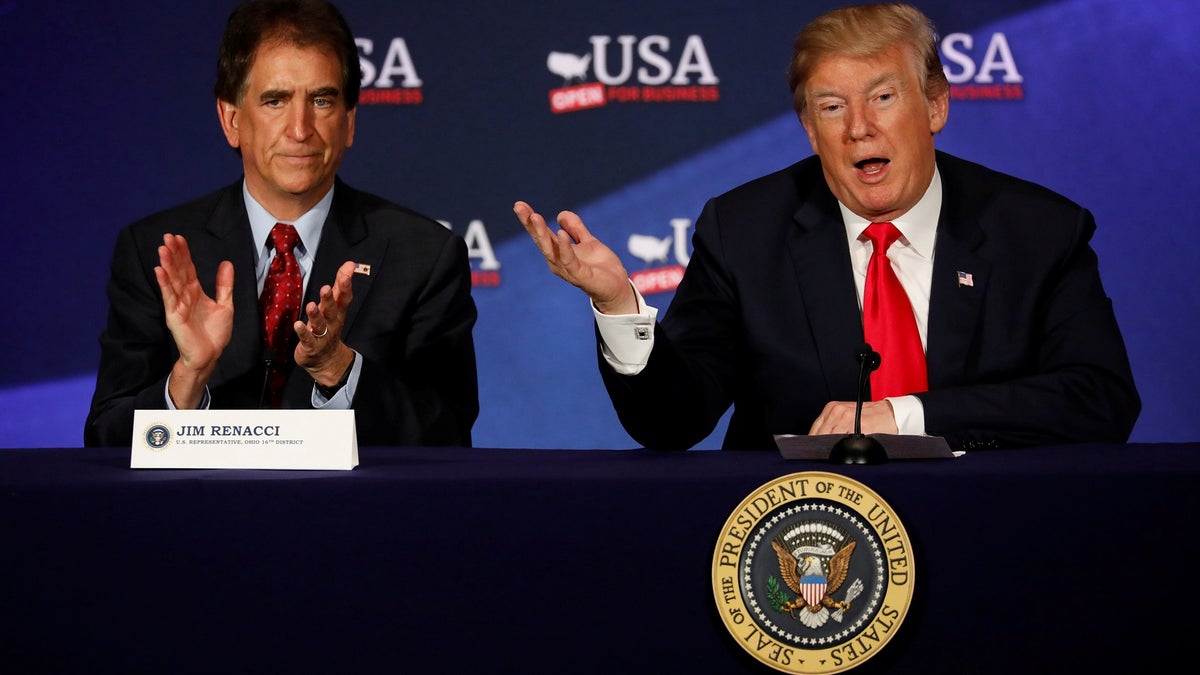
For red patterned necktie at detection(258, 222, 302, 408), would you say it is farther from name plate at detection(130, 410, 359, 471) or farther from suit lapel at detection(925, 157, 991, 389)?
suit lapel at detection(925, 157, 991, 389)

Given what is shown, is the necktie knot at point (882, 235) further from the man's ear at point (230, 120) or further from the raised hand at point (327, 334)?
the man's ear at point (230, 120)

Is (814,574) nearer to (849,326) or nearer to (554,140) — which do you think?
(849,326)

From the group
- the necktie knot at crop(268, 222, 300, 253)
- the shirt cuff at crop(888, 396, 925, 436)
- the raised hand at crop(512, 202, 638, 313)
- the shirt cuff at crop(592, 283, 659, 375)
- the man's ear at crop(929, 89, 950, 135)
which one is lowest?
the shirt cuff at crop(888, 396, 925, 436)

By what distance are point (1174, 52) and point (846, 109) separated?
194 cm

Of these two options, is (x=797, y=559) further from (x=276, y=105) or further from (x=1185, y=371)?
(x=1185, y=371)

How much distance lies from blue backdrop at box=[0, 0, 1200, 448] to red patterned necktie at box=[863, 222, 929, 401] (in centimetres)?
159

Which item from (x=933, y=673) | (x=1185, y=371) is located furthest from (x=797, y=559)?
(x=1185, y=371)

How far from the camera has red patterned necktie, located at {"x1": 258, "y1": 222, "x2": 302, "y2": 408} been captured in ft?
8.66

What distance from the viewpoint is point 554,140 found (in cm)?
399

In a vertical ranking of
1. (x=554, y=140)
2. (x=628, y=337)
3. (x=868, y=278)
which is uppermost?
(x=554, y=140)

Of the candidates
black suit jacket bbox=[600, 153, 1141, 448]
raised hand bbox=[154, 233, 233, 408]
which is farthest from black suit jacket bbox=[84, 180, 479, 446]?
black suit jacket bbox=[600, 153, 1141, 448]

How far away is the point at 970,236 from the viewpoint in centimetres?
244

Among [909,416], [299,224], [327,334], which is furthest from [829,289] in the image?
[299,224]

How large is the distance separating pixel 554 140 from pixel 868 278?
5.82 ft
